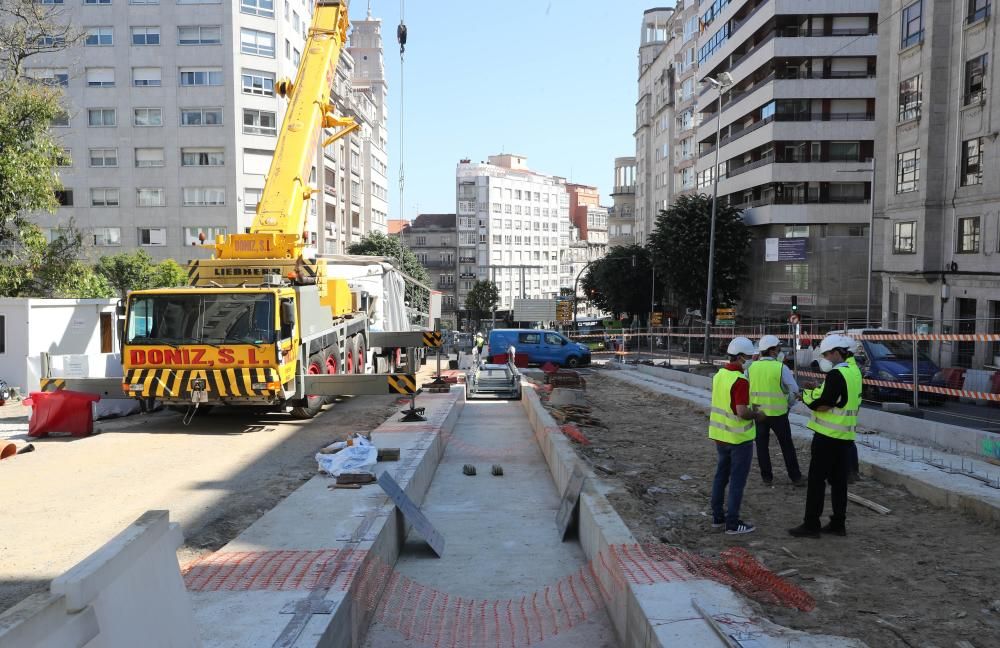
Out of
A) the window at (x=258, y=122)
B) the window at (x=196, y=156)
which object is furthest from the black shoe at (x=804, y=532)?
the window at (x=196, y=156)

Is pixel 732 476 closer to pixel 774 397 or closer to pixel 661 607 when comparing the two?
pixel 774 397

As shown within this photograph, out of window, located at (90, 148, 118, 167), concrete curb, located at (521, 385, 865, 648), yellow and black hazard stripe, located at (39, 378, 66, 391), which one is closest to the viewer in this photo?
concrete curb, located at (521, 385, 865, 648)

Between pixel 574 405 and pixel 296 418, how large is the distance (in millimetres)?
5653

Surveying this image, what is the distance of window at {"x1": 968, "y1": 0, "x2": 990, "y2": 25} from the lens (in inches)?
1060

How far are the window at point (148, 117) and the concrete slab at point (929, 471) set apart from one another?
1680 inches

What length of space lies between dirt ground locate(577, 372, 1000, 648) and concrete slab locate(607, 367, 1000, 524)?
12 cm

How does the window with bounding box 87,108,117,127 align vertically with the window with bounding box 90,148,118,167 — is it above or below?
above

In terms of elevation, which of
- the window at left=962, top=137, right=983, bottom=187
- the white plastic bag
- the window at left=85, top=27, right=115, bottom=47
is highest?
the window at left=85, top=27, right=115, bottom=47

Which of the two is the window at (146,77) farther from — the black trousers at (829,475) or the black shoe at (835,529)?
the black shoe at (835,529)

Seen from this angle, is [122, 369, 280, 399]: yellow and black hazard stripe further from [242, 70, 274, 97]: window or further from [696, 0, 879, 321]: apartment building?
[242, 70, 274, 97]: window

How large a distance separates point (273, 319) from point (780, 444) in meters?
7.56

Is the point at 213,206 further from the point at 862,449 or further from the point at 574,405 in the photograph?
the point at 862,449

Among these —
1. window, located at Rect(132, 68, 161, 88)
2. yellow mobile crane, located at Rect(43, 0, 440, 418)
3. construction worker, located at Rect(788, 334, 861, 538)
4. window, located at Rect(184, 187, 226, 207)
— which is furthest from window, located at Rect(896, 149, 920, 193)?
window, located at Rect(132, 68, 161, 88)

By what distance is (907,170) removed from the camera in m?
31.2
